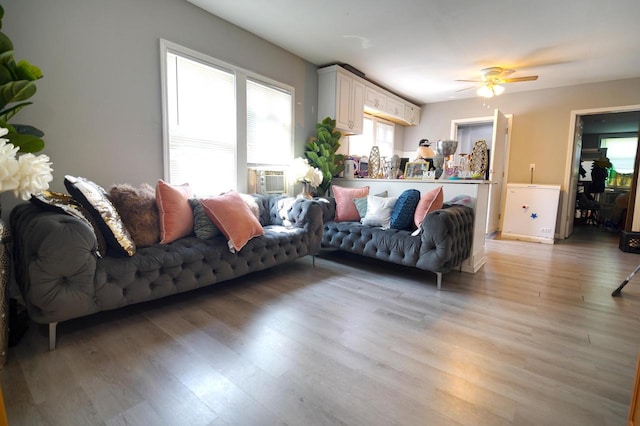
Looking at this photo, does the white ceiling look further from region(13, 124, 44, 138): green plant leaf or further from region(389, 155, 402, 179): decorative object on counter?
region(13, 124, 44, 138): green plant leaf

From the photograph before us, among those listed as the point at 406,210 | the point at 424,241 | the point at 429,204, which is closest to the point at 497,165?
the point at 429,204

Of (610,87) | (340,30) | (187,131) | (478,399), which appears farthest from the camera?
(610,87)

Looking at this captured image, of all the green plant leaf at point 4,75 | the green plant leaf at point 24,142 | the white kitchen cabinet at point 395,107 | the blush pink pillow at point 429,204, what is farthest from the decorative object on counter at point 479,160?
the green plant leaf at point 4,75

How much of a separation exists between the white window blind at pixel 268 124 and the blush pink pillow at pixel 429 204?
1900mm

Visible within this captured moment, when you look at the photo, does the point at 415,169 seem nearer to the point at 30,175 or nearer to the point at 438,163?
the point at 438,163

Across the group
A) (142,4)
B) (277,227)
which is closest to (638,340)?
(277,227)

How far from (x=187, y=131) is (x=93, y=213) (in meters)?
1.36

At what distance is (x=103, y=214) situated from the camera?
6.22 ft

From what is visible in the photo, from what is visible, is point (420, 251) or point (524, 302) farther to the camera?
point (420, 251)

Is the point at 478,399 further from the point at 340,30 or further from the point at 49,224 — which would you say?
the point at 340,30

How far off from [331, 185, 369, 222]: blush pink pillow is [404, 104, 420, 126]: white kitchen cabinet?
297 centimetres

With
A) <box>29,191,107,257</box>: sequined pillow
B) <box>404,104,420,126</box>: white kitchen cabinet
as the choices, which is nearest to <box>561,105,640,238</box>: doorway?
<box>404,104,420,126</box>: white kitchen cabinet

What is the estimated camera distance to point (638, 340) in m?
1.93

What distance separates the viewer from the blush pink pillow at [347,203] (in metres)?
3.67
